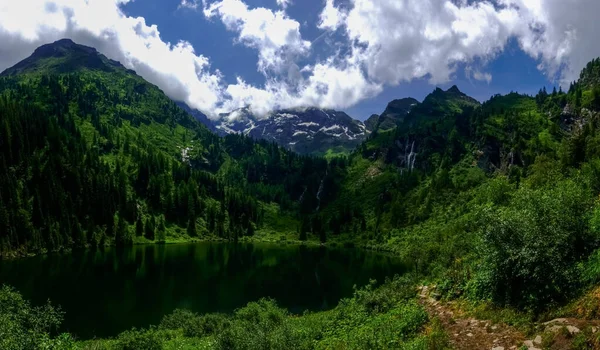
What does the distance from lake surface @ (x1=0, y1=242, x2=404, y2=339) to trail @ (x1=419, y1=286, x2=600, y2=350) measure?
171ft

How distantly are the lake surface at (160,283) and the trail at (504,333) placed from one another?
52.3 meters

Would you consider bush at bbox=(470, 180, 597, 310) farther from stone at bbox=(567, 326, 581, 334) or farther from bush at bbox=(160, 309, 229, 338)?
bush at bbox=(160, 309, 229, 338)

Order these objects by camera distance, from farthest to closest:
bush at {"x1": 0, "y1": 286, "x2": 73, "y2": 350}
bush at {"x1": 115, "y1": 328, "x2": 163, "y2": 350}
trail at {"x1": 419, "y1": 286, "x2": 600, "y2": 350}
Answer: bush at {"x1": 115, "y1": 328, "x2": 163, "y2": 350}
bush at {"x1": 0, "y1": 286, "x2": 73, "y2": 350}
trail at {"x1": 419, "y1": 286, "x2": 600, "y2": 350}

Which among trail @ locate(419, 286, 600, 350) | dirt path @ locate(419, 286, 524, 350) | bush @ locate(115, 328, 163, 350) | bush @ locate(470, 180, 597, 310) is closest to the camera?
trail @ locate(419, 286, 600, 350)

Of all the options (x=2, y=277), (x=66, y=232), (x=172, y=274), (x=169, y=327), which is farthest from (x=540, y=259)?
(x=66, y=232)

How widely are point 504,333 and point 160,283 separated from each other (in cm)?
9288

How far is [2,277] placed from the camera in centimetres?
10119

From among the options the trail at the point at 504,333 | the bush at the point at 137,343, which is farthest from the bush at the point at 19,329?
the trail at the point at 504,333

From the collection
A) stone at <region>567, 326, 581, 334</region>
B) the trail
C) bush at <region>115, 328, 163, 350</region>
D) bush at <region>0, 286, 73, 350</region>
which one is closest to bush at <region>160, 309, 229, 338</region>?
bush at <region>115, 328, 163, 350</region>

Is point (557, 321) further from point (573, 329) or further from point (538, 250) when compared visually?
point (538, 250)

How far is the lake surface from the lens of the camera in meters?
70.9

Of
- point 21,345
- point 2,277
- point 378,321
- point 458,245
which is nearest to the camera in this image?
point 21,345

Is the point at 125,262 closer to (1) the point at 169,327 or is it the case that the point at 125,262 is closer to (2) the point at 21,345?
(1) the point at 169,327

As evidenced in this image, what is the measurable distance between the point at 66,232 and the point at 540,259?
659 feet
